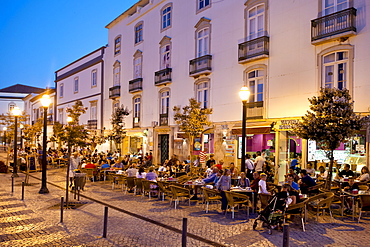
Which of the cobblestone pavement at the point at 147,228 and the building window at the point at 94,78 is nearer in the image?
the cobblestone pavement at the point at 147,228

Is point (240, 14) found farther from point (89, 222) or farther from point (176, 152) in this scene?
point (89, 222)

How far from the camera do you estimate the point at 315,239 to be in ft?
26.6

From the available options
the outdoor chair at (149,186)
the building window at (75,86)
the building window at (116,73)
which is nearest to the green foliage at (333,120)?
the outdoor chair at (149,186)

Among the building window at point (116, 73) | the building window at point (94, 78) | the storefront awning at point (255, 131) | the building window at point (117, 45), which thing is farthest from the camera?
the building window at point (94, 78)

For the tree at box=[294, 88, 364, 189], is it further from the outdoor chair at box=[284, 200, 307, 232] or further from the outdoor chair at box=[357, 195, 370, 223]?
the outdoor chair at box=[284, 200, 307, 232]

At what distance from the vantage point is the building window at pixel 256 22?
18766 millimetres

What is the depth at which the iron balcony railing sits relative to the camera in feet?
47.2

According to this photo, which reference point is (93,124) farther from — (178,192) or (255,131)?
(178,192)

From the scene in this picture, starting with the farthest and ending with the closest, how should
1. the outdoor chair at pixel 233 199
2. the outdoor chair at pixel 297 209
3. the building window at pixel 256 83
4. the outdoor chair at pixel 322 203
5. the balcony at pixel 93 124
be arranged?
1. the balcony at pixel 93 124
2. the building window at pixel 256 83
3. the outdoor chair at pixel 233 199
4. the outdoor chair at pixel 322 203
5. the outdoor chair at pixel 297 209

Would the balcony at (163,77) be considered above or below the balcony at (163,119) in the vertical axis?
above

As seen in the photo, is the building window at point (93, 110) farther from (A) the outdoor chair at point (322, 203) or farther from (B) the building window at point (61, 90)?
(A) the outdoor chair at point (322, 203)

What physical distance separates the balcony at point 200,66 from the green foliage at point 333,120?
410 inches

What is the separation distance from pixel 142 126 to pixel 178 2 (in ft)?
35.7

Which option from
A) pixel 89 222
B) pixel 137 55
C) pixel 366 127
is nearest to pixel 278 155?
pixel 366 127
